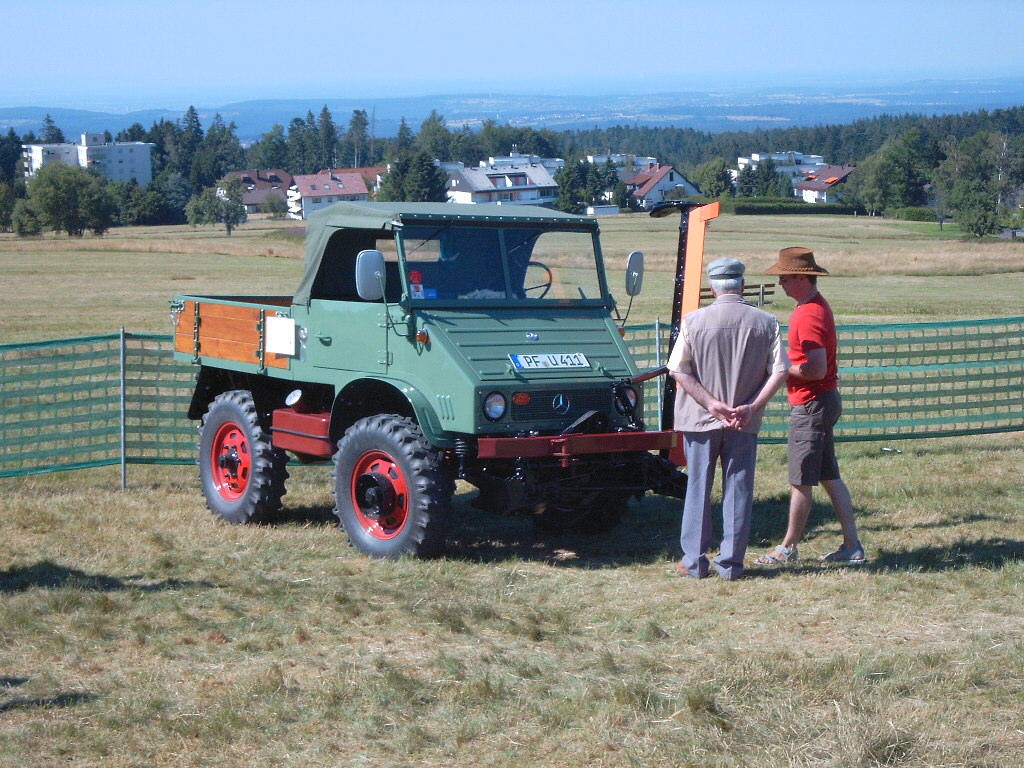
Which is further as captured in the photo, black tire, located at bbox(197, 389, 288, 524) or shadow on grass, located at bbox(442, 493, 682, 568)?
black tire, located at bbox(197, 389, 288, 524)

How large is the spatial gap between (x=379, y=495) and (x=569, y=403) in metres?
1.43

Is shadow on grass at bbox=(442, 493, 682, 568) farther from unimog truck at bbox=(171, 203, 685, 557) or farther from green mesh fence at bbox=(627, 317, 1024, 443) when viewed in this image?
green mesh fence at bbox=(627, 317, 1024, 443)

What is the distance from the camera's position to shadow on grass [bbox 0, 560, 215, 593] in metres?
7.72

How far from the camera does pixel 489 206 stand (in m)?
9.56

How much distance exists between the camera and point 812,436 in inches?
308

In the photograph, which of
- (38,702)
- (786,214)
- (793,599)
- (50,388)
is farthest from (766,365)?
(786,214)

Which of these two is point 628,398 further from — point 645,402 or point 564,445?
point 645,402

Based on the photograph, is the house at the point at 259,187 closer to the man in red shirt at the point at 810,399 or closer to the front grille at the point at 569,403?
the front grille at the point at 569,403

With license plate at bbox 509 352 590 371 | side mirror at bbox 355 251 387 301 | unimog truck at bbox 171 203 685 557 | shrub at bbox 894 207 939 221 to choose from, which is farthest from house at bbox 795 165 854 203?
side mirror at bbox 355 251 387 301

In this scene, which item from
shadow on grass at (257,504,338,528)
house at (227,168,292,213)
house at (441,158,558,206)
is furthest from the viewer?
house at (227,168,292,213)

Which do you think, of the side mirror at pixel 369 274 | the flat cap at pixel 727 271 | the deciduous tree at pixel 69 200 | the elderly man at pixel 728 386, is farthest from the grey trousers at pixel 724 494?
the deciduous tree at pixel 69 200

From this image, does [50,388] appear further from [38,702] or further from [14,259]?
[14,259]

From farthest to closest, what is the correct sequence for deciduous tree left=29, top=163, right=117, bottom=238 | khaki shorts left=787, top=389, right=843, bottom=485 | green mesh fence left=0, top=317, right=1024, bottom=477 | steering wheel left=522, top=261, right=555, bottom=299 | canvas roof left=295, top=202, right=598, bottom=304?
deciduous tree left=29, top=163, right=117, bottom=238
green mesh fence left=0, top=317, right=1024, bottom=477
steering wheel left=522, top=261, right=555, bottom=299
canvas roof left=295, top=202, right=598, bottom=304
khaki shorts left=787, top=389, right=843, bottom=485

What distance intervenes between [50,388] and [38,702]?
6834 millimetres
